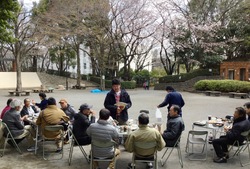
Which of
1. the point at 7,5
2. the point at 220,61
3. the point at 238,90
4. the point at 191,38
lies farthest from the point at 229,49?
the point at 7,5

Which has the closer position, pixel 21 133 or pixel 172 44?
pixel 21 133

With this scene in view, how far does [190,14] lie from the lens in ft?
87.3

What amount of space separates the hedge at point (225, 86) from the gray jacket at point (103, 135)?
663 inches

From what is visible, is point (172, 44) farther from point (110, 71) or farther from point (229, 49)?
point (110, 71)

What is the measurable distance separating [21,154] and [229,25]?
25927 mm

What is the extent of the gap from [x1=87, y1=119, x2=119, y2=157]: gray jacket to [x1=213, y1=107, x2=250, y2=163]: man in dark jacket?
2.17 m

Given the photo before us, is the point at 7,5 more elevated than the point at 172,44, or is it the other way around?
the point at 172,44

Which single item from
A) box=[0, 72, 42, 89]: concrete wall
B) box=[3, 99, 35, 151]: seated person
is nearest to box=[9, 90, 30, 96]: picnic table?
box=[0, 72, 42, 89]: concrete wall

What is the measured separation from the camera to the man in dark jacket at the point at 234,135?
16.0 feet

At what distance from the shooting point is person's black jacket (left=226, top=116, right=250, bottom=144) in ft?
16.0

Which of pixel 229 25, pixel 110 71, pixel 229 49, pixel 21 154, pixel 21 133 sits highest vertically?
pixel 229 25

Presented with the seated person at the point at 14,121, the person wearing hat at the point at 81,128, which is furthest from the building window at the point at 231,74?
the seated person at the point at 14,121

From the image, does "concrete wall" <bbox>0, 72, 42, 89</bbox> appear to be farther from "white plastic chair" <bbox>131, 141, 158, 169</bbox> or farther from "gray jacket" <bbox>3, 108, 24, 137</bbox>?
"white plastic chair" <bbox>131, 141, 158, 169</bbox>

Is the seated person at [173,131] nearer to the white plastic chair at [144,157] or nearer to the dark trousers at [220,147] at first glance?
the white plastic chair at [144,157]
